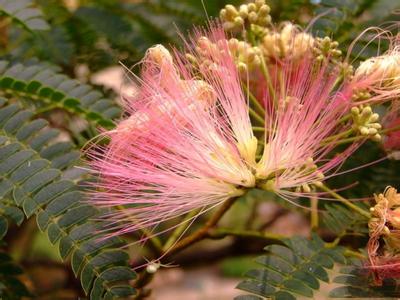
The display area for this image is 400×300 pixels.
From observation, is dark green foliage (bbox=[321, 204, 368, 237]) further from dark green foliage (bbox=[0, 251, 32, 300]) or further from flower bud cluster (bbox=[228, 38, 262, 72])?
dark green foliage (bbox=[0, 251, 32, 300])

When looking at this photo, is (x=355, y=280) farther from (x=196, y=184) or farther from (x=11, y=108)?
(x=11, y=108)

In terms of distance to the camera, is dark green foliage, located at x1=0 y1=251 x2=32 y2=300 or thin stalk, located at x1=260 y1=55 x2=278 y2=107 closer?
thin stalk, located at x1=260 y1=55 x2=278 y2=107

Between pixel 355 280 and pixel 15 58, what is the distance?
1126 millimetres

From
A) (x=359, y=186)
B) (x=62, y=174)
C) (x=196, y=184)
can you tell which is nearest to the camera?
(x=196, y=184)

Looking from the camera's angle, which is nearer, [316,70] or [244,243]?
[316,70]

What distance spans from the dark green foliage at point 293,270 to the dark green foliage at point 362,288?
0.03 meters

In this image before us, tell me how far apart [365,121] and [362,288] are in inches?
12.2

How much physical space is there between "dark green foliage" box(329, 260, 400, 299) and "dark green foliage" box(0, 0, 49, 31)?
100 centimetres

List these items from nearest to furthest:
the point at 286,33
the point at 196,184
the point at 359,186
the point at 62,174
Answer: the point at 196,184, the point at 62,174, the point at 286,33, the point at 359,186

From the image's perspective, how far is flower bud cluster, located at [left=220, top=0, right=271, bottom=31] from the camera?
1.41 metres

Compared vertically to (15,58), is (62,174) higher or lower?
lower

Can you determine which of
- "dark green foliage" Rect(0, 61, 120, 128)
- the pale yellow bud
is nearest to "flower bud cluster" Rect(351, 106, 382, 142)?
the pale yellow bud

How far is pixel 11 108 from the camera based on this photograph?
1.40 metres

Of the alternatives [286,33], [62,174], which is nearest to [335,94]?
[286,33]
